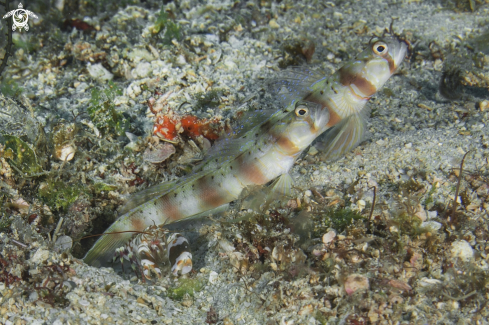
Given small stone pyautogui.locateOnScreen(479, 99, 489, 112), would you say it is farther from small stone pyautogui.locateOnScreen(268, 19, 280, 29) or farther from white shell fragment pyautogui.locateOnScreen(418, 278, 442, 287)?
small stone pyautogui.locateOnScreen(268, 19, 280, 29)

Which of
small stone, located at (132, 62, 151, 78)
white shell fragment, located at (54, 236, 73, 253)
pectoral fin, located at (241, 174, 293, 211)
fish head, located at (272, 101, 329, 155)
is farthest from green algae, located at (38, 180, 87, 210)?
fish head, located at (272, 101, 329, 155)

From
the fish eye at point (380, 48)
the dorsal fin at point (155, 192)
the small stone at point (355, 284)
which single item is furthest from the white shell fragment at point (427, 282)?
the fish eye at point (380, 48)

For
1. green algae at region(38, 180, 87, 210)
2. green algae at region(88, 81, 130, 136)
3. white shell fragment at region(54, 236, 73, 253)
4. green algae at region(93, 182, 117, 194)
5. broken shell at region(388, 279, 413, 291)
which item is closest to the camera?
broken shell at region(388, 279, 413, 291)

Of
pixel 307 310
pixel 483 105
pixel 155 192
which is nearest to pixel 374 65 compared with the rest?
pixel 483 105

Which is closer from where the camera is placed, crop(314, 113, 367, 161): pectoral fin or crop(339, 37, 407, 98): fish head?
crop(339, 37, 407, 98): fish head

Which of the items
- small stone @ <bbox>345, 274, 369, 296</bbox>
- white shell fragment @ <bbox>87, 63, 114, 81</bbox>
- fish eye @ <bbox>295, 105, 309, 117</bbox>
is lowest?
small stone @ <bbox>345, 274, 369, 296</bbox>

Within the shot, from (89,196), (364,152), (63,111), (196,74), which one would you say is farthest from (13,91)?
(364,152)

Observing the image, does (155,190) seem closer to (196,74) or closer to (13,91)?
(196,74)
